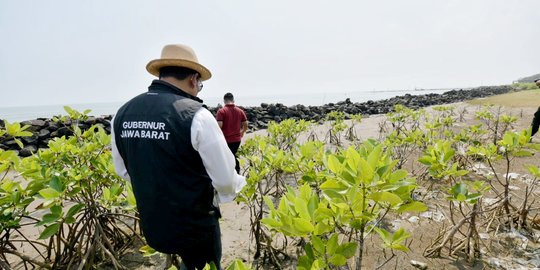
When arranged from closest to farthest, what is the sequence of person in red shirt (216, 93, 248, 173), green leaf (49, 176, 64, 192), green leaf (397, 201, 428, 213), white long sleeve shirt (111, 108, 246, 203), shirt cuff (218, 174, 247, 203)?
green leaf (397, 201, 428, 213) < white long sleeve shirt (111, 108, 246, 203) < shirt cuff (218, 174, 247, 203) < green leaf (49, 176, 64, 192) < person in red shirt (216, 93, 248, 173)

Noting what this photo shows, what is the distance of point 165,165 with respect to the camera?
4.66 ft

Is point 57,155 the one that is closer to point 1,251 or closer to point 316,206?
point 1,251

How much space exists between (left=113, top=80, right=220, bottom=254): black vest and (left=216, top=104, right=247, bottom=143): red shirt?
2907mm

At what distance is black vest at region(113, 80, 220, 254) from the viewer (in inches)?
55.5

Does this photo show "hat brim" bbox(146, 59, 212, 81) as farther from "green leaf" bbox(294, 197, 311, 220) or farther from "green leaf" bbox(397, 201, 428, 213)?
"green leaf" bbox(397, 201, 428, 213)

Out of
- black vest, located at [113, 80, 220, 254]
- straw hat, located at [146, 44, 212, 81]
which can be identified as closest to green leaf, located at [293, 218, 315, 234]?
black vest, located at [113, 80, 220, 254]

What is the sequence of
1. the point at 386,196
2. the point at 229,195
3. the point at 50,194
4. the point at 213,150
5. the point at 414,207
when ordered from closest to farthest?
the point at 386,196, the point at 414,207, the point at 213,150, the point at 229,195, the point at 50,194

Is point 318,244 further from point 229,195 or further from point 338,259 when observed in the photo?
point 229,195

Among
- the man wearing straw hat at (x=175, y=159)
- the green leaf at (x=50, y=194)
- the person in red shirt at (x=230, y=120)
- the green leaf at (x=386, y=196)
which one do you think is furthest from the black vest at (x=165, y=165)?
the person in red shirt at (x=230, y=120)

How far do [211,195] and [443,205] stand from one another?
10.4 ft

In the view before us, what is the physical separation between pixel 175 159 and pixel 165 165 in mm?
59

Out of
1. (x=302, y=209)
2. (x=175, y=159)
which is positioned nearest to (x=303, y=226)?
(x=302, y=209)

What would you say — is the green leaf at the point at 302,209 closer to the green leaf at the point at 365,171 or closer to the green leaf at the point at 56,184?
the green leaf at the point at 365,171

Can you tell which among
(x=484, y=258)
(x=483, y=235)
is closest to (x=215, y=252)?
(x=484, y=258)
